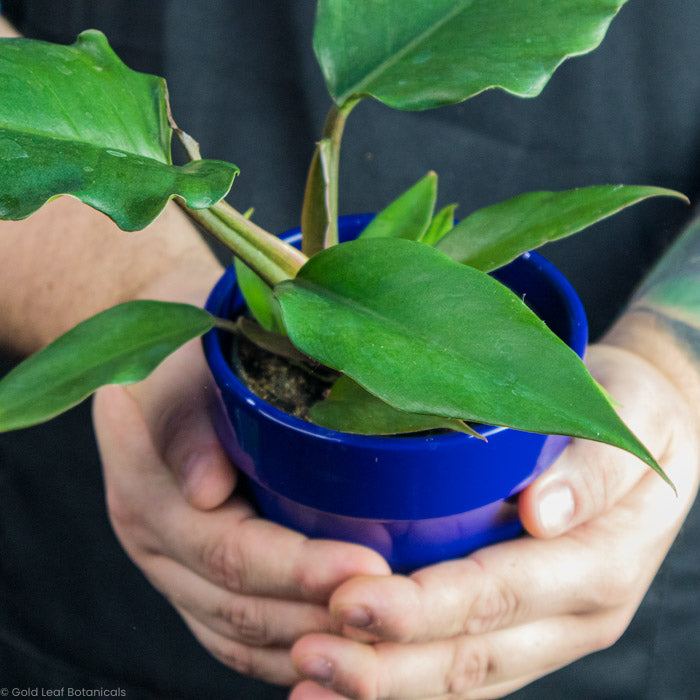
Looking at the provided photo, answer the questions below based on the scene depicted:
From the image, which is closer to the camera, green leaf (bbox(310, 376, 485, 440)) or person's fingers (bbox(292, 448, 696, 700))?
green leaf (bbox(310, 376, 485, 440))

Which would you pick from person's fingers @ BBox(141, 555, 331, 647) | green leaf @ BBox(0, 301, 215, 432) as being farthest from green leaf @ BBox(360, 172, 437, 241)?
person's fingers @ BBox(141, 555, 331, 647)

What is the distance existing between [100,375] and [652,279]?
20.8 inches

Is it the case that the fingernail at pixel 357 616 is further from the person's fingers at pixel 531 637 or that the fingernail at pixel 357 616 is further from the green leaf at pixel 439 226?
the green leaf at pixel 439 226

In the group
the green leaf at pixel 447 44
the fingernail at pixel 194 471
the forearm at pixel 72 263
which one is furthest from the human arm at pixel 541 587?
the forearm at pixel 72 263

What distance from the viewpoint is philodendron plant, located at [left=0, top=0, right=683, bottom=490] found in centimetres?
24

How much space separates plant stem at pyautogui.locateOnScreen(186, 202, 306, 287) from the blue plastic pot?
0.05 meters

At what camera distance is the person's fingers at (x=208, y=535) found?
1.37 ft

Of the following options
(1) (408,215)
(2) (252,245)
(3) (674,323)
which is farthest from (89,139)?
(3) (674,323)

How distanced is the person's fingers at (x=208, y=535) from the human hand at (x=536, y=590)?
18 mm

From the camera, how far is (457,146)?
→ 2.40 ft

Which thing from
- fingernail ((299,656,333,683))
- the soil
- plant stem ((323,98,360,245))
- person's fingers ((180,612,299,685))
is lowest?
person's fingers ((180,612,299,685))

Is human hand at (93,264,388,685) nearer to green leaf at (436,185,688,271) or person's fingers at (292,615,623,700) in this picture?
person's fingers at (292,615,623,700)

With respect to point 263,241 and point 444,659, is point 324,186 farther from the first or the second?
point 444,659

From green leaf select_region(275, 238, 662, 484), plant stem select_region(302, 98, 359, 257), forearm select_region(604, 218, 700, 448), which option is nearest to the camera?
green leaf select_region(275, 238, 662, 484)
